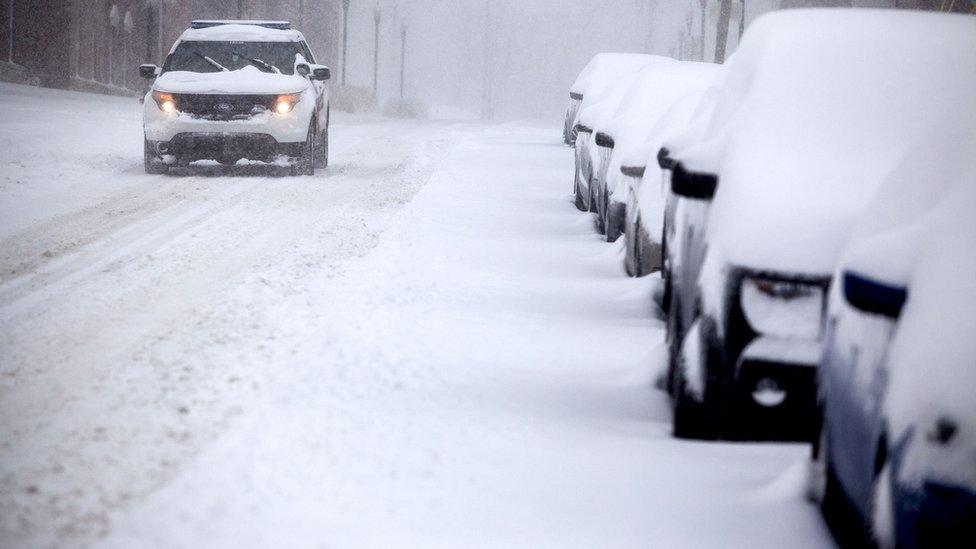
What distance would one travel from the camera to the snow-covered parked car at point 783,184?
16.0ft

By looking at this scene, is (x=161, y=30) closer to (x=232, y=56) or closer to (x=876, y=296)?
(x=232, y=56)

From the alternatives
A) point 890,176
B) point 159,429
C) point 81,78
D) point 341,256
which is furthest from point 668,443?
point 81,78

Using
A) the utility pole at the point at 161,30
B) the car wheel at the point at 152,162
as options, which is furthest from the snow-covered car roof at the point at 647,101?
the utility pole at the point at 161,30

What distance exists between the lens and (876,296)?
11.1ft

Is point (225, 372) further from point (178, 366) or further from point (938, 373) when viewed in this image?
point (938, 373)

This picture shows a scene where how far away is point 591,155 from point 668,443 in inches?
337

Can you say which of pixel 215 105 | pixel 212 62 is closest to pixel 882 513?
pixel 215 105

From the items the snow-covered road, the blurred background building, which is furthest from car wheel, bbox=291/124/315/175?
the blurred background building

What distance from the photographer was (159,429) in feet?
16.9

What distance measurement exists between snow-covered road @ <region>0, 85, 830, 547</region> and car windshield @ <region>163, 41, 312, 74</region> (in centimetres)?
471

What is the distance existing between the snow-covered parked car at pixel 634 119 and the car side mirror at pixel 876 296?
6.51m

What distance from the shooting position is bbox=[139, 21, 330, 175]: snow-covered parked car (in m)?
15.4

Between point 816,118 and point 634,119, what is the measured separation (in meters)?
5.17

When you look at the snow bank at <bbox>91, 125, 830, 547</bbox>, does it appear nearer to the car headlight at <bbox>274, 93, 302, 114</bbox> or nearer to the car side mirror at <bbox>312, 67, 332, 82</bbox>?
the car headlight at <bbox>274, 93, 302, 114</bbox>
